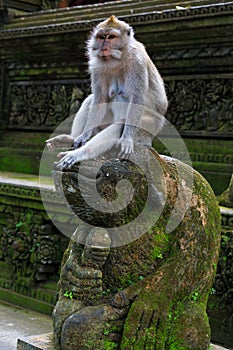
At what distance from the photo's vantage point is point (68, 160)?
3.86 meters

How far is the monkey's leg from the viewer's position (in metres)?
3.84

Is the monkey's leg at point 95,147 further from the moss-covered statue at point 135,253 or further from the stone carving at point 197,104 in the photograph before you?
the stone carving at point 197,104

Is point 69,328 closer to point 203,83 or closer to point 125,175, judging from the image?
point 125,175

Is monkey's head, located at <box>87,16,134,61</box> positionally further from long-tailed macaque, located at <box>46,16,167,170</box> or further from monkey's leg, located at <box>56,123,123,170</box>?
Result: monkey's leg, located at <box>56,123,123,170</box>

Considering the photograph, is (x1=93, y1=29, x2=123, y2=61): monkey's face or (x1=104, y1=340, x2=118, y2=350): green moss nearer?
(x1=104, y1=340, x2=118, y2=350): green moss

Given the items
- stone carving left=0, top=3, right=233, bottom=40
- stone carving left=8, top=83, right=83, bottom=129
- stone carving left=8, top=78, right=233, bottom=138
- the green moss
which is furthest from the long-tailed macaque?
stone carving left=8, top=83, right=83, bottom=129

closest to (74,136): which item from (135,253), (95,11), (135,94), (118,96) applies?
(118,96)

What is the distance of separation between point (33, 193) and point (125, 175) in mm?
3476

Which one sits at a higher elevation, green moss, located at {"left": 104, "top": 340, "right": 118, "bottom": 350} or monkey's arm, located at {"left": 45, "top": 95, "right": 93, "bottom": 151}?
monkey's arm, located at {"left": 45, "top": 95, "right": 93, "bottom": 151}

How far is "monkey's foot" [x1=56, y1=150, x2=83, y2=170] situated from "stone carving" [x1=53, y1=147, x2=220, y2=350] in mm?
58

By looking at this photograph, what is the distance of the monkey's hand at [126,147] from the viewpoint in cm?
→ 388

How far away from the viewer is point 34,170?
960 centimetres

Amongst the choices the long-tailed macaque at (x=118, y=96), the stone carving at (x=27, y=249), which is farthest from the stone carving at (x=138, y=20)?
the long-tailed macaque at (x=118, y=96)

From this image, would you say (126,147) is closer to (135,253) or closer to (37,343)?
(135,253)
